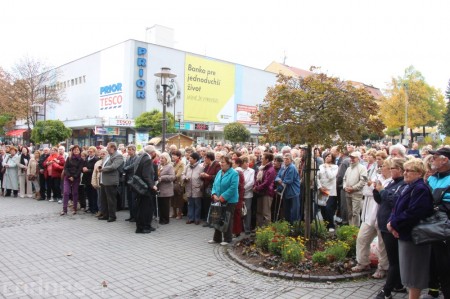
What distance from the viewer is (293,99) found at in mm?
5910

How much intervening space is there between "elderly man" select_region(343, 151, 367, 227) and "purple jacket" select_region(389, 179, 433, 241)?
13.2 ft

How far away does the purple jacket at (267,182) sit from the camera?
8039 mm

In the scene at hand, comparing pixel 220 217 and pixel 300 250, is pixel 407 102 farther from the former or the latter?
pixel 300 250

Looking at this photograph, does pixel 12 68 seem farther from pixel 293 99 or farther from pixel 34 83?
pixel 293 99

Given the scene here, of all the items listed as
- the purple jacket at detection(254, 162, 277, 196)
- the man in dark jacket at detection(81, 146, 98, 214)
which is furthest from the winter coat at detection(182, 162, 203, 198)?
the man in dark jacket at detection(81, 146, 98, 214)

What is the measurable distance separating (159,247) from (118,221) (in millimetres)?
2814

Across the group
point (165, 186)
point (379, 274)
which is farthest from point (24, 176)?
point (379, 274)

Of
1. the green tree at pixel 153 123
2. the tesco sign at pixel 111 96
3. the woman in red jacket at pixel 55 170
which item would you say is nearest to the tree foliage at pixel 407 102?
the green tree at pixel 153 123

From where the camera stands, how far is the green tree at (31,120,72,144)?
30891 millimetres

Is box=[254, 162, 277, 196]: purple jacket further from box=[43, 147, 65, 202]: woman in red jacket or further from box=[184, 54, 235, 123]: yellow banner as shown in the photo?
box=[184, 54, 235, 123]: yellow banner

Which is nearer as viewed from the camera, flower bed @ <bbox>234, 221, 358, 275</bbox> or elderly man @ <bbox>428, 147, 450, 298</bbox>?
elderly man @ <bbox>428, 147, 450, 298</bbox>

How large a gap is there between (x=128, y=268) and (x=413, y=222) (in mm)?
4251

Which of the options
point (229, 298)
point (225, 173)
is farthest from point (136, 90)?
point (229, 298)

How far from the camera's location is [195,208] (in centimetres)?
939
